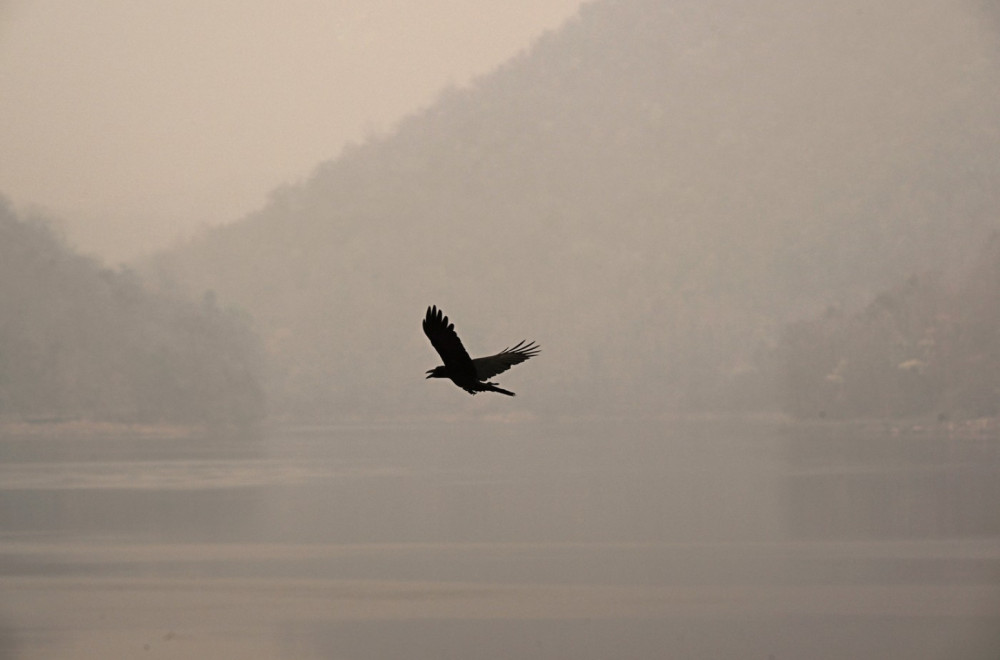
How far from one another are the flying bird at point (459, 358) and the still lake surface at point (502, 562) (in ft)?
43.7

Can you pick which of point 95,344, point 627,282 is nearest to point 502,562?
point 95,344

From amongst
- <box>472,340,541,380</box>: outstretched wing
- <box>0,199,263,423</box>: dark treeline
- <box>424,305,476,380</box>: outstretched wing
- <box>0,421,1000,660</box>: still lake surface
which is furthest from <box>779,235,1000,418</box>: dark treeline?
<box>424,305,476,380</box>: outstretched wing

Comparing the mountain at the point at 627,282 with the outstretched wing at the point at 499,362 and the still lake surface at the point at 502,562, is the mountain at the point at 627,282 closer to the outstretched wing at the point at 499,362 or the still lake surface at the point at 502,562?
the still lake surface at the point at 502,562

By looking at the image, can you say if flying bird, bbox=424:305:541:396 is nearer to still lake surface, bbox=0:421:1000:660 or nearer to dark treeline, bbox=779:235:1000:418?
still lake surface, bbox=0:421:1000:660

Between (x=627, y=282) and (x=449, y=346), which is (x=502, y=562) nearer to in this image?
(x=449, y=346)

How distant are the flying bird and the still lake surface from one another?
13.3 metres

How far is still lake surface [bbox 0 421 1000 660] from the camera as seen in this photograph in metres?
22.6

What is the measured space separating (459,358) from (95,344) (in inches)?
3516

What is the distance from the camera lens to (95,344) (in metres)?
94.4

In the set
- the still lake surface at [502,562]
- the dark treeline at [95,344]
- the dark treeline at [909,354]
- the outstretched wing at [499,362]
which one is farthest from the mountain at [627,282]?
the outstretched wing at [499,362]

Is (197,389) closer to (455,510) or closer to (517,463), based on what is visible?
(517,463)

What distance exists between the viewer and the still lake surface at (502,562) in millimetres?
22609

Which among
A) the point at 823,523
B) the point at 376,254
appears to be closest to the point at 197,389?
the point at 823,523

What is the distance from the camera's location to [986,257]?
9312 centimetres
